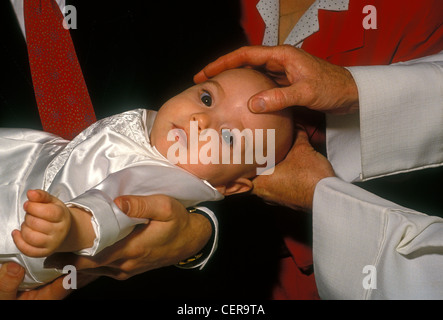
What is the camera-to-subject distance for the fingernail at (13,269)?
2.86ft

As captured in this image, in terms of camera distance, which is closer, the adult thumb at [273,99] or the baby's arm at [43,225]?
the baby's arm at [43,225]

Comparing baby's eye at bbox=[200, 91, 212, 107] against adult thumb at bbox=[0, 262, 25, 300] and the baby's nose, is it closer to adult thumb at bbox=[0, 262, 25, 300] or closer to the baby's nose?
the baby's nose

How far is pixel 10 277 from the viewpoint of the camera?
34.3 inches

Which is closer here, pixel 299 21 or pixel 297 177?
pixel 297 177

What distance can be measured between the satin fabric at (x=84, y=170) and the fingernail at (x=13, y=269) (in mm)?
12

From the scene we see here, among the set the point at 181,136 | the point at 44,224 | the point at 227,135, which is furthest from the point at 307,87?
the point at 44,224

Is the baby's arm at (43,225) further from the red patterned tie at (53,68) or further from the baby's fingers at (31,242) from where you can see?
the red patterned tie at (53,68)

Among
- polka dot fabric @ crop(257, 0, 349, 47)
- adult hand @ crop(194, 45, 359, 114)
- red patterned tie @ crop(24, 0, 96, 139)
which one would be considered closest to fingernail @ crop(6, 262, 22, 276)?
red patterned tie @ crop(24, 0, 96, 139)

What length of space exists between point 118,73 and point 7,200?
486 mm

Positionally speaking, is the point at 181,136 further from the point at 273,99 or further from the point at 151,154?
the point at 273,99

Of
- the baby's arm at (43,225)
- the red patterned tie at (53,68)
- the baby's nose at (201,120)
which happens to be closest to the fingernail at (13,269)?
the baby's arm at (43,225)

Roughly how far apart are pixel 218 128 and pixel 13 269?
23.2 inches

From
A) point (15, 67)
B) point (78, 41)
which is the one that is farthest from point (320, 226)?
point (15, 67)

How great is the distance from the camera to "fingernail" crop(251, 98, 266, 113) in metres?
0.90
